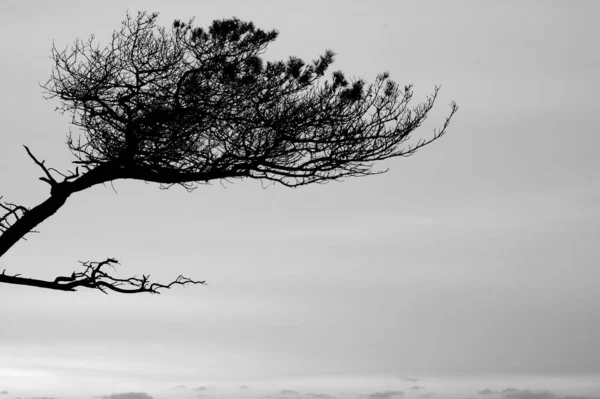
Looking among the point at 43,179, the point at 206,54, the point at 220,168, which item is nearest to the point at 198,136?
the point at 220,168

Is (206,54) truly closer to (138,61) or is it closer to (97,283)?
(138,61)

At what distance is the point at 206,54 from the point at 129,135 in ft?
5.36

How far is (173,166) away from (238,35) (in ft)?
7.10

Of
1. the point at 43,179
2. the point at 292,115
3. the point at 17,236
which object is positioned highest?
the point at 292,115

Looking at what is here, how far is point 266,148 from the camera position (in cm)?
1081

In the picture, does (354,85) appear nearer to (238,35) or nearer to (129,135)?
(238,35)

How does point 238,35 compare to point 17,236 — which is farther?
point 238,35

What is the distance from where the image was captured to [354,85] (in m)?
11.3

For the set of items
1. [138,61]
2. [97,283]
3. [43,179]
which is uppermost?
[138,61]

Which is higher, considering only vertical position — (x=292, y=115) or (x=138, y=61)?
(x=138, y=61)

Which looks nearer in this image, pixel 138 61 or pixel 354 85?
pixel 138 61

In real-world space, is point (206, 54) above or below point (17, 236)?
above

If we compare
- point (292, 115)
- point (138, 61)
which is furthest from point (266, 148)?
point (138, 61)

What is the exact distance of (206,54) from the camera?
35.7 feet
